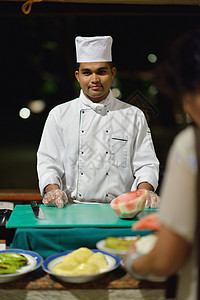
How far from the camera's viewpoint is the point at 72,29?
473 cm

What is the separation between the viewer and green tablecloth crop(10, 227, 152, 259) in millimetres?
1993

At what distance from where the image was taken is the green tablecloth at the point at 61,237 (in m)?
1.99

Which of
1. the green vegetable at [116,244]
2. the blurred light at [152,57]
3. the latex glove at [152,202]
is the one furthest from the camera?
the blurred light at [152,57]

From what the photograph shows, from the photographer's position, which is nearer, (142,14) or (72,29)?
(142,14)

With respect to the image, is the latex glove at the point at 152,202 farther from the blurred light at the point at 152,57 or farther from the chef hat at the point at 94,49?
the blurred light at the point at 152,57

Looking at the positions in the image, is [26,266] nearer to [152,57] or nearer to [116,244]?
[116,244]

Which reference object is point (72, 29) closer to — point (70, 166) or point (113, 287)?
point (70, 166)

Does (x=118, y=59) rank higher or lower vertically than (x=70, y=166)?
higher

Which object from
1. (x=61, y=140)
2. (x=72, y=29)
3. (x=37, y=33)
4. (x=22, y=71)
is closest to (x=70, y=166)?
(x=61, y=140)

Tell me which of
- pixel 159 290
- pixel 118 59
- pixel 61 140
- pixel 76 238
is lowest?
pixel 159 290

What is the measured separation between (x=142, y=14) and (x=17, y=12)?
1.22m

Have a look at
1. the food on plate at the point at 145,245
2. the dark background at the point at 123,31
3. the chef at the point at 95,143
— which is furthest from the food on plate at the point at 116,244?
the dark background at the point at 123,31

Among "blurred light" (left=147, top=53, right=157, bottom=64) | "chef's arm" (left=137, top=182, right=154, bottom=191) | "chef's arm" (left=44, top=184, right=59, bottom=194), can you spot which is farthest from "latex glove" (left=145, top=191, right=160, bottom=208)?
"blurred light" (left=147, top=53, right=157, bottom=64)

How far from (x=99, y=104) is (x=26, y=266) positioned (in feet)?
4.88
